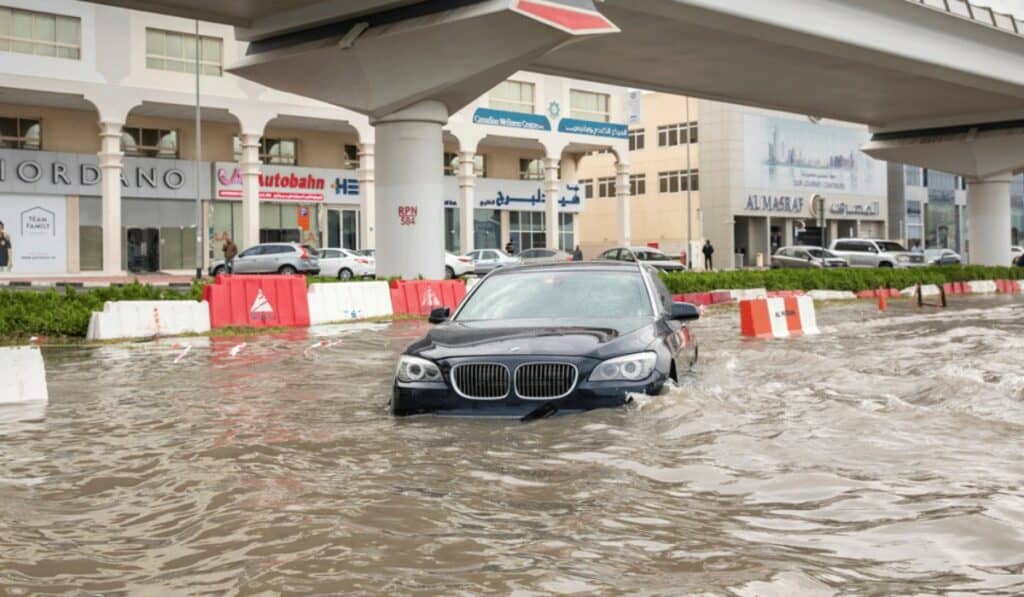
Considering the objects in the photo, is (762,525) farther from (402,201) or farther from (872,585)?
(402,201)

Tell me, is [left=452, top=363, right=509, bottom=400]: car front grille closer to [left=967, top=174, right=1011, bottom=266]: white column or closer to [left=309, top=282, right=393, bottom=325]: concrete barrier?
[left=309, top=282, right=393, bottom=325]: concrete barrier

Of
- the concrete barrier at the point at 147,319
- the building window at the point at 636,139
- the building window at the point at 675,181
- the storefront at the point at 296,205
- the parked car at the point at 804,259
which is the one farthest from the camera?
the building window at the point at 636,139

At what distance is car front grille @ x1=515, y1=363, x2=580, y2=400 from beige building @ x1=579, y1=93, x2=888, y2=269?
59520 mm

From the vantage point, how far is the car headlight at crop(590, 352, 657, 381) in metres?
7.87

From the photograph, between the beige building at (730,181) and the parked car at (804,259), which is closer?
the parked car at (804,259)

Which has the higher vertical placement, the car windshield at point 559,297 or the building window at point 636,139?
the building window at point 636,139

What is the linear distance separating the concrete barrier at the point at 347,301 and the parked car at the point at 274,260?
19.5m

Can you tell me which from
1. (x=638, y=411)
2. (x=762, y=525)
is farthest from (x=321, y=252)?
(x=762, y=525)

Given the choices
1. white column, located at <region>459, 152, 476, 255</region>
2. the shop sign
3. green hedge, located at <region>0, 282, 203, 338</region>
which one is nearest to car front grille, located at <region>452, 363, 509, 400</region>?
green hedge, located at <region>0, 282, 203, 338</region>

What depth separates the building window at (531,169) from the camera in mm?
61094

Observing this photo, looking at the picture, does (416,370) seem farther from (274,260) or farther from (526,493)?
(274,260)

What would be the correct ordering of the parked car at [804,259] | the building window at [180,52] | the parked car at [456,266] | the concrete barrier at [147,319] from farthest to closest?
the parked car at [804,259] → the parked car at [456,266] → the building window at [180,52] → the concrete barrier at [147,319]

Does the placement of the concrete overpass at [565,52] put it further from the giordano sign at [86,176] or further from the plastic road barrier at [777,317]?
the giordano sign at [86,176]

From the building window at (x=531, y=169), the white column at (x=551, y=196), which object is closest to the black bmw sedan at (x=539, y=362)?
the white column at (x=551, y=196)
